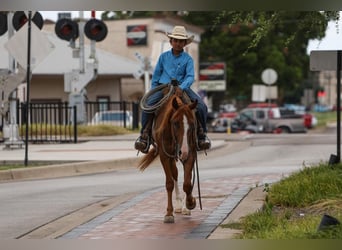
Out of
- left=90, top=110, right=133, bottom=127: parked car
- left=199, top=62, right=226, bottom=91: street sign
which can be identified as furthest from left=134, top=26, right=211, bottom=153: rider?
left=199, top=62, right=226, bottom=91: street sign

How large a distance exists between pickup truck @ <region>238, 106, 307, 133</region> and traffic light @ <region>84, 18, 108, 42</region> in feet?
53.0

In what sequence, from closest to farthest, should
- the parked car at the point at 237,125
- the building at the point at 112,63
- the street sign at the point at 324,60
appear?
the street sign at the point at 324,60
the parked car at the point at 237,125
the building at the point at 112,63

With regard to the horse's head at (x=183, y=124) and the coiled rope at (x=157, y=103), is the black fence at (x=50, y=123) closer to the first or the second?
the coiled rope at (x=157, y=103)

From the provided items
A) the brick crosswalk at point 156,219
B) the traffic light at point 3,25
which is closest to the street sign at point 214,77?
the traffic light at point 3,25

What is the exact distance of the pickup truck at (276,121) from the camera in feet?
142

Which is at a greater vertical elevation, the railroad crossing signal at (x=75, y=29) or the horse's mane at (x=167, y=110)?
the railroad crossing signal at (x=75, y=29)

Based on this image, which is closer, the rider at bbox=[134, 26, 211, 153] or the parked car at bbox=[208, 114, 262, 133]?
the rider at bbox=[134, 26, 211, 153]

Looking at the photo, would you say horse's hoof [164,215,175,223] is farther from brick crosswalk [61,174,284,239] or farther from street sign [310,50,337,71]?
street sign [310,50,337,71]

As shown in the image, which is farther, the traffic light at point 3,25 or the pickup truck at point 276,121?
the pickup truck at point 276,121

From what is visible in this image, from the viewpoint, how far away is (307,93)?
64.9 metres

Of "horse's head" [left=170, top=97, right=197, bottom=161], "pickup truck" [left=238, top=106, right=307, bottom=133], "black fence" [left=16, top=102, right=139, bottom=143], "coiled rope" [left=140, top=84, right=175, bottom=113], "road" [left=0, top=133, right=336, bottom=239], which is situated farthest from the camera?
"pickup truck" [left=238, top=106, right=307, bottom=133]

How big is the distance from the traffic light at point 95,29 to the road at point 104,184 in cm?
607

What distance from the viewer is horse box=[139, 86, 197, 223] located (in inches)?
373

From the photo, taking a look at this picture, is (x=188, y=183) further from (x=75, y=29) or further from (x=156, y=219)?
(x=75, y=29)
